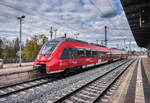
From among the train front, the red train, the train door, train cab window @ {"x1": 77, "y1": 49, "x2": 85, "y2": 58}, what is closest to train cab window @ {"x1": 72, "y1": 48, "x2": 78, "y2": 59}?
the red train

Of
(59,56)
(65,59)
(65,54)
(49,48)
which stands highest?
(49,48)

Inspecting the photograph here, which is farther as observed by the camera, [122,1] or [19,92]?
[122,1]

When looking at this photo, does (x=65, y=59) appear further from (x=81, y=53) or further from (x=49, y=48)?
(x=81, y=53)

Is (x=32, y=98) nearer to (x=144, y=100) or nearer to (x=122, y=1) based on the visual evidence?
(x=144, y=100)

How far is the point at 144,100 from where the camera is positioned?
5.00m

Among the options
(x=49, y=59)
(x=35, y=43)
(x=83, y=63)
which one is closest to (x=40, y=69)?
(x=49, y=59)

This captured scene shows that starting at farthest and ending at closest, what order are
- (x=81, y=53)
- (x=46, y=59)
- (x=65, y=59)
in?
1. (x=81, y=53)
2. (x=65, y=59)
3. (x=46, y=59)

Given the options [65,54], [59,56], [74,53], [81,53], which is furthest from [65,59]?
[81,53]

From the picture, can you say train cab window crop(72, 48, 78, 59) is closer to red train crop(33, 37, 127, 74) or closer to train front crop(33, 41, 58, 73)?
red train crop(33, 37, 127, 74)

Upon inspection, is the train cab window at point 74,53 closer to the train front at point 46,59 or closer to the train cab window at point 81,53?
the train cab window at point 81,53

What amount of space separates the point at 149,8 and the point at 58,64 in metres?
8.87

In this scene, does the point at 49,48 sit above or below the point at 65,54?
above

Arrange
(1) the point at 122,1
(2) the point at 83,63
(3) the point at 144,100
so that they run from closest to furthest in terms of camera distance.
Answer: (3) the point at 144,100 → (1) the point at 122,1 → (2) the point at 83,63

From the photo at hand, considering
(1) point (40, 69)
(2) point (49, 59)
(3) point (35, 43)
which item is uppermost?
(3) point (35, 43)
